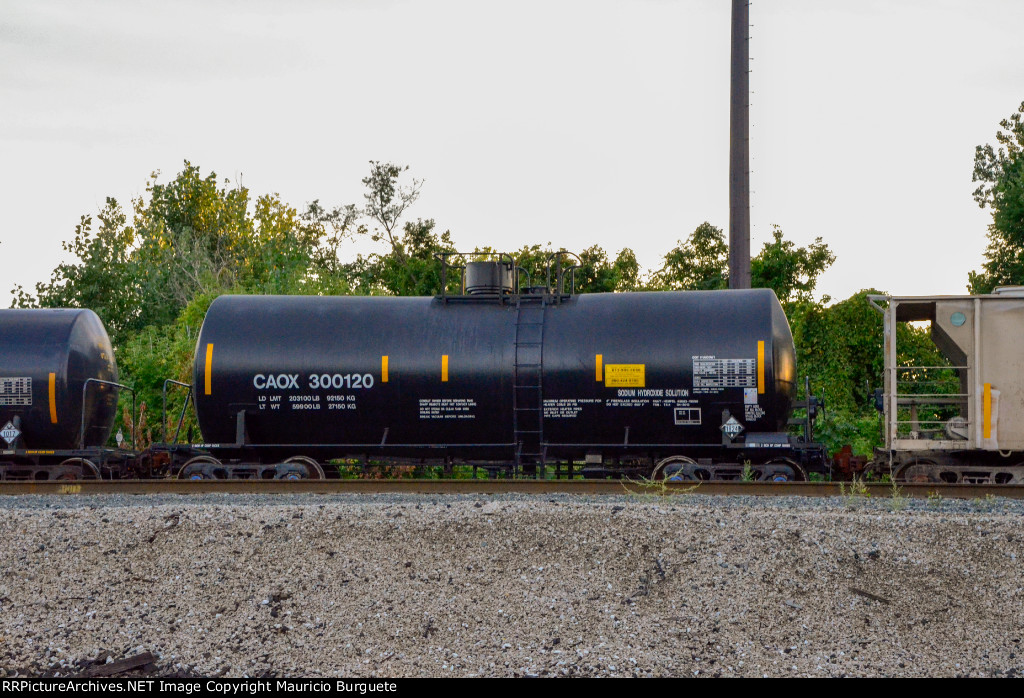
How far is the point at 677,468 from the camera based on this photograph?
13078 mm

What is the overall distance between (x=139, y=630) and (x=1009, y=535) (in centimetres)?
651

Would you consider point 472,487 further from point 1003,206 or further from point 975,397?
point 1003,206

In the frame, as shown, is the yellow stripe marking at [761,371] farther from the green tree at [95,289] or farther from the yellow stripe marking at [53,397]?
the green tree at [95,289]

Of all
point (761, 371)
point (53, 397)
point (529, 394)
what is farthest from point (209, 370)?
point (761, 371)

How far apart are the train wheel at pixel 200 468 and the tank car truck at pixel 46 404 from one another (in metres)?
1.46

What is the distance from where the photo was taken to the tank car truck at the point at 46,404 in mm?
14156

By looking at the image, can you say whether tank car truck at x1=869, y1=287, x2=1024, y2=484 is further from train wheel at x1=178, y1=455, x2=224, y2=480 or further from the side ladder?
train wheel at x1=178, y1=455, x2=224, y2=480

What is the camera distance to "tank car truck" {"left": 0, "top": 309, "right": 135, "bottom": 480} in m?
14.2

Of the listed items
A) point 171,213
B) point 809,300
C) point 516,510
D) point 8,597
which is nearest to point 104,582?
point 8,597

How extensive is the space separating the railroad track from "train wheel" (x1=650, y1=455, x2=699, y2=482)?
397 millimetres

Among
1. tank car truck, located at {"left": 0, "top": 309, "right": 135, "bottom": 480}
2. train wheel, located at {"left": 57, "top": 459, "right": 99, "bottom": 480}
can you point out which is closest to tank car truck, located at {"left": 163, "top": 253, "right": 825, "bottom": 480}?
train wheel, located at {"left": 57, "top": 459, "right": 99, "bottom": 480}

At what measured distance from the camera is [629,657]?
591 cm

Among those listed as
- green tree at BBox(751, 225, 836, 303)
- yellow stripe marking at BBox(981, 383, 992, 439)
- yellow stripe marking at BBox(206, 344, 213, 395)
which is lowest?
yellow stripe marking at BBox(981, 383, 992, 439)

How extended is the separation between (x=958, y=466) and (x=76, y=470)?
12.7m
